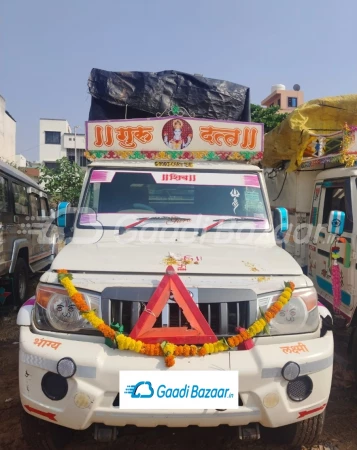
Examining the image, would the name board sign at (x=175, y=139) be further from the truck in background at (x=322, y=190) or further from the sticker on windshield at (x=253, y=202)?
the truck in background at (x=322, y=190)

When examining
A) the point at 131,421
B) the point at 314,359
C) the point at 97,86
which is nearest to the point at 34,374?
the point at 131,421

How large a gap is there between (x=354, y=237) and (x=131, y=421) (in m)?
2.75

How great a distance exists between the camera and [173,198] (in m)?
3.70

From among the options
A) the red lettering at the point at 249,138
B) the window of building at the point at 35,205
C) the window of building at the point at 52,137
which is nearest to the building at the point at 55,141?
the window of building at the point at 52,137

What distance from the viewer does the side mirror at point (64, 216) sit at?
3729 millimetres

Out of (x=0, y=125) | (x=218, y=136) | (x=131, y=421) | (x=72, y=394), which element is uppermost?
(x=0, y=125)

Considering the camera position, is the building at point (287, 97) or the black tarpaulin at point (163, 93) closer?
the black tarpaulin at point (163, 93)

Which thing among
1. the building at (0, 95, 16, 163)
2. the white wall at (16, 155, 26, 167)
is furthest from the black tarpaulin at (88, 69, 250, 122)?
the white wall at (16, 155, 26, 167)

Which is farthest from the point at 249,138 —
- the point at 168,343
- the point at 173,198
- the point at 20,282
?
the point at 20,282

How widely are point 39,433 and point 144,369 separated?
0.90 metres

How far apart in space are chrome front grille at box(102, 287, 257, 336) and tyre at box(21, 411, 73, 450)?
2.63 feet

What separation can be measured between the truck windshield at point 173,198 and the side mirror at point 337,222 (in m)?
0.75

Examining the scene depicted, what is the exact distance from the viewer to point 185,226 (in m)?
3.48

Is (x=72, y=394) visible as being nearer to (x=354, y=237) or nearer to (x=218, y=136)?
(x=218, y=136)
